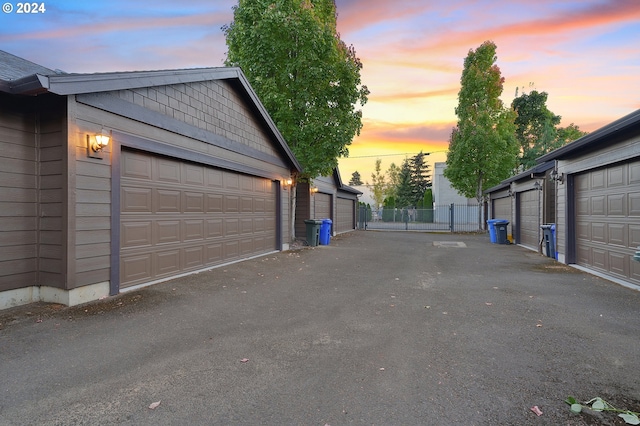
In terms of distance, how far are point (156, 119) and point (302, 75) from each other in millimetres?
6903

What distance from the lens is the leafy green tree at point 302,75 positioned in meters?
11.3

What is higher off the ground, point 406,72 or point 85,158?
point 406,72

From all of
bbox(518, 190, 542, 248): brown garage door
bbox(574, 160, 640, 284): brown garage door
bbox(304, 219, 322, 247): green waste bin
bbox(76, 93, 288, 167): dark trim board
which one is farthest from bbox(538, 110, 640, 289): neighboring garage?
bbox(76, 93, 288, 167): dark trim board

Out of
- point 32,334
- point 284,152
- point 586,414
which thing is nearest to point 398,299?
point 586,414

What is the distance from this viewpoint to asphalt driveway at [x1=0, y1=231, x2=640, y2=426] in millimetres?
2293

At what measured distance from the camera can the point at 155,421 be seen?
7.06 feet

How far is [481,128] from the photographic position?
1933 centimetres

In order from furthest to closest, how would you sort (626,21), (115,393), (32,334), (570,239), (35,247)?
1. (570,239)
2. (626,21)
3. (35,247)
4. (32,334)
5. (115,393)

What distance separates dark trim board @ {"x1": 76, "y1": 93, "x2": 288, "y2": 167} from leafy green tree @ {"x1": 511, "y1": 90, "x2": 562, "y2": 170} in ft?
87.4

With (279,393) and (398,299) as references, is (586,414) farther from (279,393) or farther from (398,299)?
(398,299)

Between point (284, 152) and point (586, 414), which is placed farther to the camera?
point (284, 152)

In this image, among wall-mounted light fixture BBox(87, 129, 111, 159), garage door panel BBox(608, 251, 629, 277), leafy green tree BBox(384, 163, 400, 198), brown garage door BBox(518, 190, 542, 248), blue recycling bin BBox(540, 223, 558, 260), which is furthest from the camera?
leafy green tree BBox(384, 163, 400, 198)

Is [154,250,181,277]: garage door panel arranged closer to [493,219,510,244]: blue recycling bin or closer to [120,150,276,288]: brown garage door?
[120,150,276,288]: brown garage door

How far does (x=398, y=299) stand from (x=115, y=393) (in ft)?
13.3
